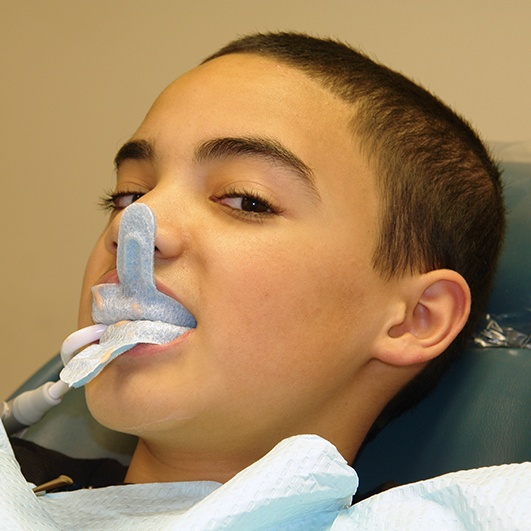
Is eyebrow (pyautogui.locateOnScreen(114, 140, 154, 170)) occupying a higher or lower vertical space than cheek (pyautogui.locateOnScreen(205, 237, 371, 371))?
higher

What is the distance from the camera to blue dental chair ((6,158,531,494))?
0.93 meters

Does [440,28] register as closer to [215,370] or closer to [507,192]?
[507,192]

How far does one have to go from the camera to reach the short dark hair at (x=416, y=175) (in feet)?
2.98

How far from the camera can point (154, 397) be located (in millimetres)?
772

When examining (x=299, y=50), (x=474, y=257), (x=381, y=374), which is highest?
(x=299, y=50)

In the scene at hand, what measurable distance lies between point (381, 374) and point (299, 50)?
0.39 m

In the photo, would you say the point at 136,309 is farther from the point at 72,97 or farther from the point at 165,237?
the point at 72,97

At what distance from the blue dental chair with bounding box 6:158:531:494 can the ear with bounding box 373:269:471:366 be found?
0.10 metres

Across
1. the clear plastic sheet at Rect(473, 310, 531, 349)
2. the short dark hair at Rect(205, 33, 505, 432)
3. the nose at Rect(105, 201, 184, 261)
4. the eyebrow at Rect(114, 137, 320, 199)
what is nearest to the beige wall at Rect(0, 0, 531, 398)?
the short dark hair at Rect(205, 33, 505, 432)

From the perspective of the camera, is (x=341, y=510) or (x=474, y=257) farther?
(x=474, y=257)

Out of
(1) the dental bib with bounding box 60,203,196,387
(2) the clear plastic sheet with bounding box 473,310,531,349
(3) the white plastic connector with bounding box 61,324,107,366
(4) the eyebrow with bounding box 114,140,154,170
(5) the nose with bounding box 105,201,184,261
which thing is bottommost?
(2) the clear plastic sheet with bounding box 473,310,531,349

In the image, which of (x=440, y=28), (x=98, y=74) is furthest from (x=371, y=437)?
(x=98, y=74)

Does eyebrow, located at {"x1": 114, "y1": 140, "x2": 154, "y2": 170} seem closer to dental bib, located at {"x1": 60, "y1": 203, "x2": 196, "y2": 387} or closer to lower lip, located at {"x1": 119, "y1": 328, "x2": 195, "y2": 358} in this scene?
dental bib, located at {"x1": 60, "y1": 203, "x2": 196, "y2": 387}

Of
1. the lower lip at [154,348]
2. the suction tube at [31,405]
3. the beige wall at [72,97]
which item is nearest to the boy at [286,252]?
the lower lip at [154,348]
